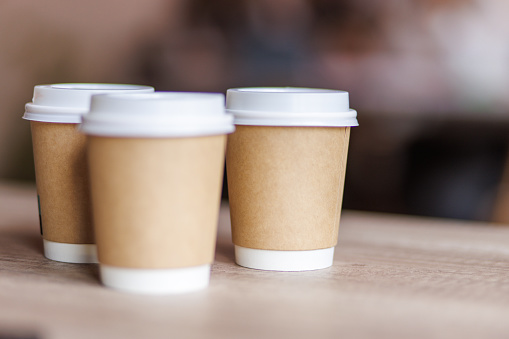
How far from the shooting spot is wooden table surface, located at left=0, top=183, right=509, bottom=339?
0.55 m

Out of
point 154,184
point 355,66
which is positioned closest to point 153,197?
point 154,184

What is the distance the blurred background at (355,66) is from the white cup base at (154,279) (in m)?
1.69

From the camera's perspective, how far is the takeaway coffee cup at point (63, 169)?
2.48 ft

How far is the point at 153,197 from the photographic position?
62 cm

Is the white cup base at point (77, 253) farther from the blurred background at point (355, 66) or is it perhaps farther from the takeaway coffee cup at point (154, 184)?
the blurred background at point (355, 66)

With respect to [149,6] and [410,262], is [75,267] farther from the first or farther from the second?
[149,6]

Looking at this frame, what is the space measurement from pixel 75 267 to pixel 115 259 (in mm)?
136

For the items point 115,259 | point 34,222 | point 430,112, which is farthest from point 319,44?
point 115,259

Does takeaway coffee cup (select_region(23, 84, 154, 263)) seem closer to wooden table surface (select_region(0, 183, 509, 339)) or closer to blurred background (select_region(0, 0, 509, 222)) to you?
wooden table surface (select_region(0, 183, 509, 339))

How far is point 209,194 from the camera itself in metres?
0.65

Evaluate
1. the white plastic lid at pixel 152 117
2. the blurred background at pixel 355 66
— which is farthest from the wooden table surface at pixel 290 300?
the blurred background at pixel 355 66

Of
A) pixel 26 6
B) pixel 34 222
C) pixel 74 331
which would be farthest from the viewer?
pixel 26 6

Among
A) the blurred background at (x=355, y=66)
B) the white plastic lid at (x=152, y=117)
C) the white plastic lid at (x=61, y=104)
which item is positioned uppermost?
the white plastic lid at (x=152, y=117)

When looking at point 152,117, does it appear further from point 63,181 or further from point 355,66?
point 355,66
